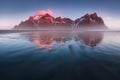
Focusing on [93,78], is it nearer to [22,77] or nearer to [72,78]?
[72,78]

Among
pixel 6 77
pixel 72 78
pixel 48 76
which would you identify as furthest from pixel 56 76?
pixel 6 77

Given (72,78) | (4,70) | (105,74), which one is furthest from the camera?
(4,70)

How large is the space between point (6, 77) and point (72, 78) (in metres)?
3.29

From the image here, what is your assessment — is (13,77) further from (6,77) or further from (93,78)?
(93,78)

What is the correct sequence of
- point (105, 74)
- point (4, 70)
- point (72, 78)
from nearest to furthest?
point (72, 78)
point (105, 74)
point (4, 70)

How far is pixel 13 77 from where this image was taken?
596 centimetres

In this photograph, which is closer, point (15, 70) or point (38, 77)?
point (38, 77)

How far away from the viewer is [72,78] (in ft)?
19.4

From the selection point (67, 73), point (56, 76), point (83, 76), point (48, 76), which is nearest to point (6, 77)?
point (48, 76)

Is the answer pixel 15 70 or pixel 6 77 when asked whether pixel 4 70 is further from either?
pixel 6 77

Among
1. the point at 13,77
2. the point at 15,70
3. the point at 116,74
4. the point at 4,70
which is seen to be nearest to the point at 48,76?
the point at 13,77

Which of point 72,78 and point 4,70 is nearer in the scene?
point 72,78

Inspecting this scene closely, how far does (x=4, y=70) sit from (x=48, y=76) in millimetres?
2748

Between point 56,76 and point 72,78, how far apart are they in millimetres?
830
